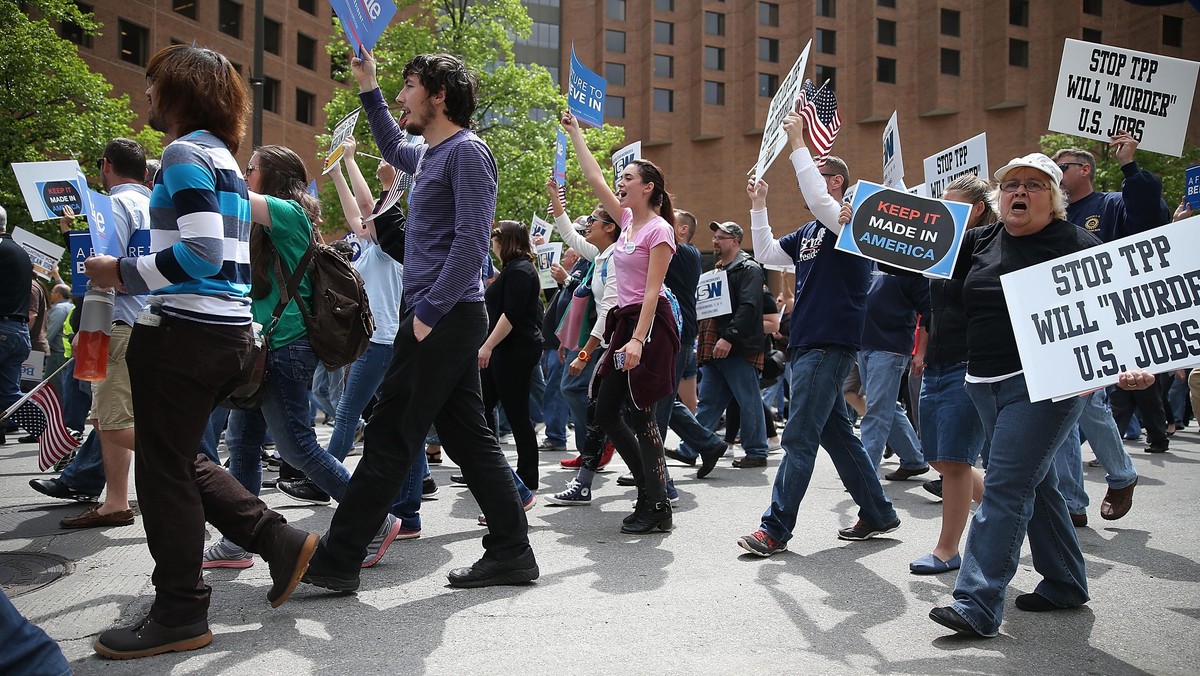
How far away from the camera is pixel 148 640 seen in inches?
129

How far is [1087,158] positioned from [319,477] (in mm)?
5134

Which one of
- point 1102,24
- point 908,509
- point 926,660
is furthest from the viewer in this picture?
point 1102,24

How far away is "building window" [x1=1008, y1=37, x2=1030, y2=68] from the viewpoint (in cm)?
4909

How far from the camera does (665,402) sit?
678cm

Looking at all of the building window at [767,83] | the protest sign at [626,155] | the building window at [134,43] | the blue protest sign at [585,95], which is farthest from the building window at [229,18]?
the blue protest sign at [585,95]

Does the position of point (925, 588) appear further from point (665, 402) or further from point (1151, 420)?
point (1151, 420)

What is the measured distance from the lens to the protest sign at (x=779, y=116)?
5473 millimetres

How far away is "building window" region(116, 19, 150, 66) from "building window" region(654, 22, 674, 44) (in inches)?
1081

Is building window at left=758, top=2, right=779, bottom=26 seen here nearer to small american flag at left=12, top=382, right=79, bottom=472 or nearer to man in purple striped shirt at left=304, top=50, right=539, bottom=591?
small american flag at left=12, top=382, right=79, bottom=472

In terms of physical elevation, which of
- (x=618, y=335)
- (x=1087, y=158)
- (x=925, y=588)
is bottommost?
(x=925, y=588)

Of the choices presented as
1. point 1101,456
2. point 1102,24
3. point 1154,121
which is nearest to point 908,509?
point 1101,456

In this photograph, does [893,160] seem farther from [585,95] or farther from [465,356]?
[465,356]

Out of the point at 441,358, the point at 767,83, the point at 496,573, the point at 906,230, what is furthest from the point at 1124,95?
the point at 767,83

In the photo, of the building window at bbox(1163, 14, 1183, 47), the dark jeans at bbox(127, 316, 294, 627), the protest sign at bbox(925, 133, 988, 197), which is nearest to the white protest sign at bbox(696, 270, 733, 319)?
the protest sign at bbox(925, 133, 988, 197)
